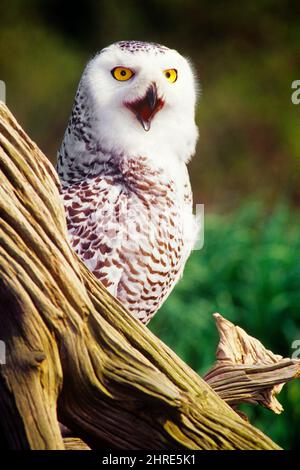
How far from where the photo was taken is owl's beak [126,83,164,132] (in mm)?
1854

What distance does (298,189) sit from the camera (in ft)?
18.1

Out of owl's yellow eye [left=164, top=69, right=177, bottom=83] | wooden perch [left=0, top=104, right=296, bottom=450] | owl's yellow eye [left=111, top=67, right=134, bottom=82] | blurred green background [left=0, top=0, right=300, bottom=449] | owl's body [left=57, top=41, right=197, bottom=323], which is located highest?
blurred green background [left=0, top=0, right=300, bottom=449]

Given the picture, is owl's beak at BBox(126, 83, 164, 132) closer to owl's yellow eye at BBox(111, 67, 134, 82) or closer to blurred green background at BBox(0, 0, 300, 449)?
owl's yellow eye at BBox(111, 67, 134, 82)

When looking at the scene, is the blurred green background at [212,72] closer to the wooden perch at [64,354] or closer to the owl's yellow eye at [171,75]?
the owl's yellow eye at [171,75]

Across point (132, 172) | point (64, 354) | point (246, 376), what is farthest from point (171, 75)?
point (64, 354)

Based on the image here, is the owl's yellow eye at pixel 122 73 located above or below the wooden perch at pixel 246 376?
above

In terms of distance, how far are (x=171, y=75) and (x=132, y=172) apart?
0.82 feet

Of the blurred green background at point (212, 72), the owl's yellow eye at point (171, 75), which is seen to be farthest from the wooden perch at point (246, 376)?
the blurred green background at point (212, 72)

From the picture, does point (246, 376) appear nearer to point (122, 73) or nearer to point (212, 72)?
point (122, 73)

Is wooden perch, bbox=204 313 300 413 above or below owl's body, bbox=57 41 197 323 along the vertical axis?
below

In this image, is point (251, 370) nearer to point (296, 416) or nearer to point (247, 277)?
point (296, 416)

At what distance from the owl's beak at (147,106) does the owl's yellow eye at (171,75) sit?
6cm

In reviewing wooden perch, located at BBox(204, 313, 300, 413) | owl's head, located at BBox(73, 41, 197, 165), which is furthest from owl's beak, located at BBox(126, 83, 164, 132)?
wooden perch, located at BBox(204, 313, 300, 413)

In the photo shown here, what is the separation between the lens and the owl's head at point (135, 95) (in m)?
1.85
